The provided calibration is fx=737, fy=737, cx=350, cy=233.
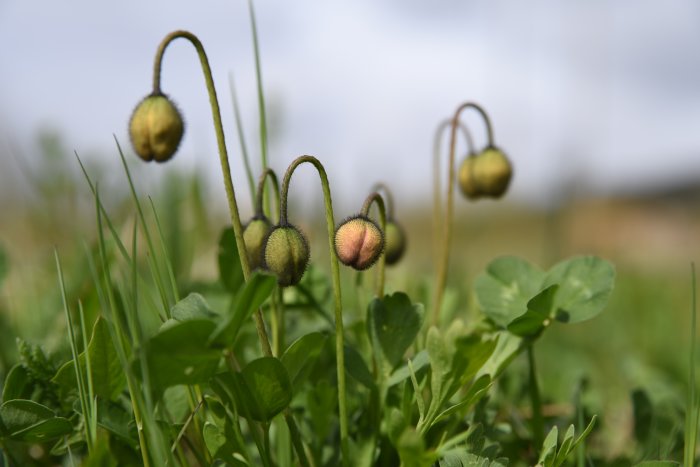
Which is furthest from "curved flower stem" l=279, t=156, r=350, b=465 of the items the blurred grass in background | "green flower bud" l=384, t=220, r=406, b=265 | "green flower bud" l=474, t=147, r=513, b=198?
"green flower bud" l=474, t=147, r=513, b=198

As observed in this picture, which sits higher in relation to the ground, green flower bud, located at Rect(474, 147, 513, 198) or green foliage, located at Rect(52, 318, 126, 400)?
green flower bud, located at Rect(474, 147, 513, 198)

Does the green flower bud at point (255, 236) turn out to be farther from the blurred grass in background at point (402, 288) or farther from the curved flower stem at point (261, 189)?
the blurred grass in background at point (402, 288)

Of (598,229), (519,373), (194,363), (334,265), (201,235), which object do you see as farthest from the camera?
(598,229)

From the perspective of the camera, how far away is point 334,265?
145 cm

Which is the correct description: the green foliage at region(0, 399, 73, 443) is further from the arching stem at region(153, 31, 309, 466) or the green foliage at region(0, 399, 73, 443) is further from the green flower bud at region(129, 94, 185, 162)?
the green flower bud at region(129, 94, 185, 162)

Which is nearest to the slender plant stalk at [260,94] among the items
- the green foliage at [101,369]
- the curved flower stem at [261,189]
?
the curved flower stem at [261,189]

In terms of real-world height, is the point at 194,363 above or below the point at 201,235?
above

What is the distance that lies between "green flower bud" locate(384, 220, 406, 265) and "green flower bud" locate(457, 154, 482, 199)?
13.5 inches

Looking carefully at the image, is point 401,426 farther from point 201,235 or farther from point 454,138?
point 201,235

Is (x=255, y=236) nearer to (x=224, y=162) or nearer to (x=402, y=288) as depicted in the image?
(x=224, y=162)

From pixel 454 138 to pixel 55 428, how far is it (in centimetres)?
131

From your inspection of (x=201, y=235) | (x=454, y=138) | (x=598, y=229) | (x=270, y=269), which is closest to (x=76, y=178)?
(x=201, y=235)

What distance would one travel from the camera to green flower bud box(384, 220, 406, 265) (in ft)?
6.84

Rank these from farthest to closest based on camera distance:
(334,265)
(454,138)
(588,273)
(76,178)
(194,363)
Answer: (76,178), (454,138), (588,273), (334,265), (194,363)
